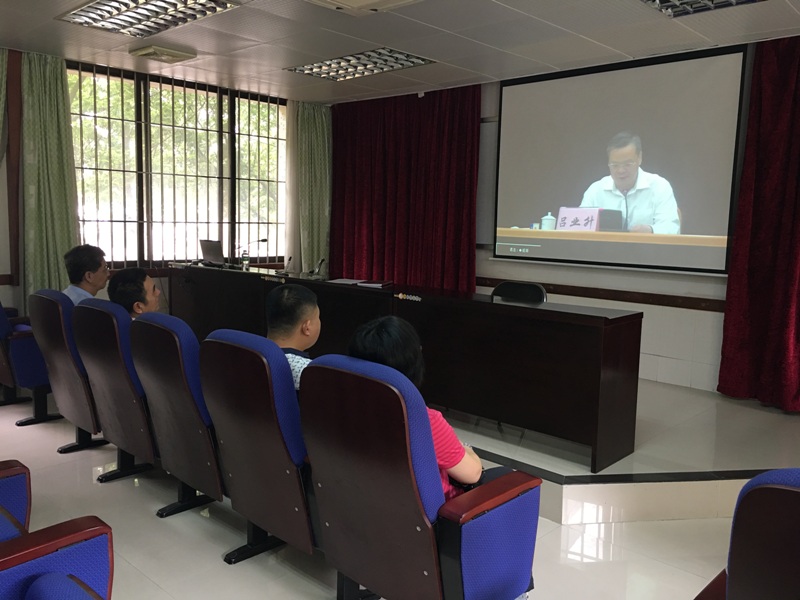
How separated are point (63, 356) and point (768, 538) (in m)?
3.09

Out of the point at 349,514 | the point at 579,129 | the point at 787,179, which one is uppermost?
the point at 579,129

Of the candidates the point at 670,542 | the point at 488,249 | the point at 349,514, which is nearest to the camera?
the point at 349,514

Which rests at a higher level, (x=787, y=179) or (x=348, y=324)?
(x=787, y=179)

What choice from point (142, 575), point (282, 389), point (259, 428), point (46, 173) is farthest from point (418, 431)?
point (46, 173)

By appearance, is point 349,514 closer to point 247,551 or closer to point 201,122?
point 247,551

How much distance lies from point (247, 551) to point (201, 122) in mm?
5342

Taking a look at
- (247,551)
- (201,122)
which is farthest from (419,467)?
(201,122)

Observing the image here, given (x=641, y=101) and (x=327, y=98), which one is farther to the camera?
(x=327, y=98)

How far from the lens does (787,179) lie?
436cm

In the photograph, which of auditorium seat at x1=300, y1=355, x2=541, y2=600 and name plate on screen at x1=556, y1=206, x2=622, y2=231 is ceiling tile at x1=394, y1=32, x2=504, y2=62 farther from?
auditorium seat at x1=300, y1=355, x2=541, y2=600

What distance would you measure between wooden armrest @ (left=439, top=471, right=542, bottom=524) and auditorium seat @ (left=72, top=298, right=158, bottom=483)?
1668 mm

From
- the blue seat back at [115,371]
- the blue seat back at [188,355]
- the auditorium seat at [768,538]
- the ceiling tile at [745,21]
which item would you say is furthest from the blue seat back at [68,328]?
the ceiling tile at [745,21]

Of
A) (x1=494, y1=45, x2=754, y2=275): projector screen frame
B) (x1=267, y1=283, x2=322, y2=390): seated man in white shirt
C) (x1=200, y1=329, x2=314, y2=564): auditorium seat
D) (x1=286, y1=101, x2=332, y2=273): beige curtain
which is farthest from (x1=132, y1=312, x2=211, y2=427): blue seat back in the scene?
(x1=286, y1=101, x2=332, y2=273): beige curtain

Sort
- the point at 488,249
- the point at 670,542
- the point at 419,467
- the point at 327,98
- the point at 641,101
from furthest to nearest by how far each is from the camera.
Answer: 1. the point at 327,98
2. the point at 488,249
3. the point at 641,101
4. the point at 670,542
5. the point at 419,467
